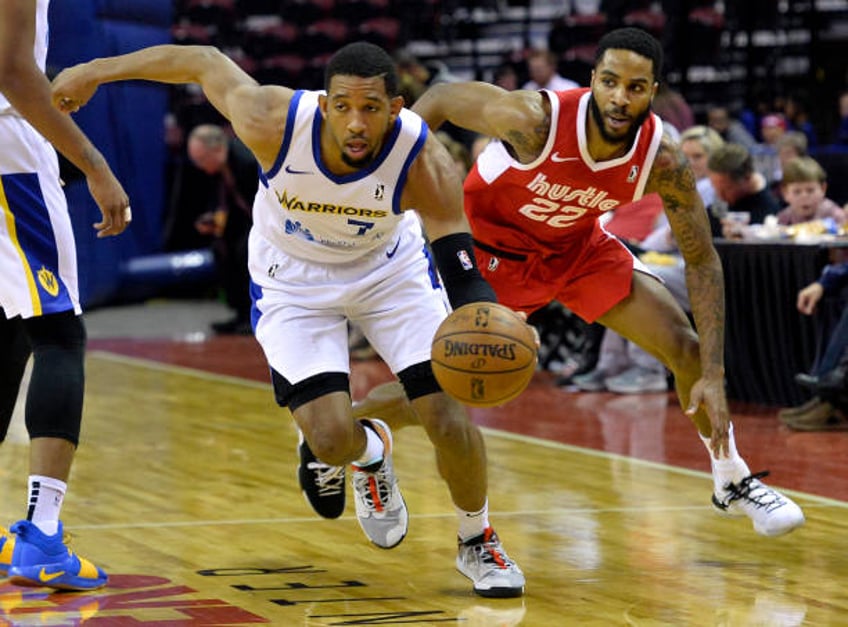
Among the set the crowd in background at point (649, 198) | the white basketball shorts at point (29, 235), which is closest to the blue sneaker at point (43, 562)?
the white basketball shorts at point (29, 235)

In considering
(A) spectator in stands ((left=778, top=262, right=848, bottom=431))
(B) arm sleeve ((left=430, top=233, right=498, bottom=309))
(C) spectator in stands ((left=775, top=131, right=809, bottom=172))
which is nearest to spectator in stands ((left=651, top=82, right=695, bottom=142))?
(C) spectator in stands ((left=775, top=131, right=809, bottom=172))

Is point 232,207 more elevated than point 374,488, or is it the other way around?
point 374,488

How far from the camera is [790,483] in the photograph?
6543 mm

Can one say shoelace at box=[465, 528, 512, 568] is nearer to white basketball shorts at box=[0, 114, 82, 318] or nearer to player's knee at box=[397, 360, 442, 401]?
player's knee at box=[397, 360, 442, 401]

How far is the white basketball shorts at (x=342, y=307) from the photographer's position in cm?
488

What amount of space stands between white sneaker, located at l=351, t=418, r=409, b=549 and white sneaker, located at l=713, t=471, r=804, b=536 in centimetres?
108

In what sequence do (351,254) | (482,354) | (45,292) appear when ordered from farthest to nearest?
(351,254) < (45,292) < (482,354)

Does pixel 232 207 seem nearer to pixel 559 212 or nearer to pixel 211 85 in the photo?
pixel 559 212

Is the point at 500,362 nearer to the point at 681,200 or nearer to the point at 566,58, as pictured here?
the point at 681,200

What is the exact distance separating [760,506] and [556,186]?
4.06 feet

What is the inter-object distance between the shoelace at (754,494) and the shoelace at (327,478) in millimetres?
1289

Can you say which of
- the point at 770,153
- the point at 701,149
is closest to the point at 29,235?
the point at 701,149

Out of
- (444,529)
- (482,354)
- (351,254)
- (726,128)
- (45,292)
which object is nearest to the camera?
(482,354)

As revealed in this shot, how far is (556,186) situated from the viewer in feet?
17.5
